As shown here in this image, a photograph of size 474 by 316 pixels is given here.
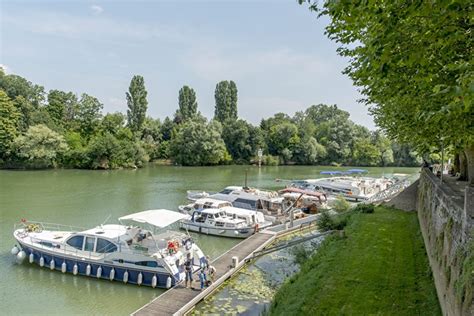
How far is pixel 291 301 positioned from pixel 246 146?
75127 millimetres

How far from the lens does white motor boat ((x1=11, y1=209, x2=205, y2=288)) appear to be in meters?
15.0

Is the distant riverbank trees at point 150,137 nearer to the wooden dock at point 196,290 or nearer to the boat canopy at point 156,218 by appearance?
the wooden dock at point 196,290

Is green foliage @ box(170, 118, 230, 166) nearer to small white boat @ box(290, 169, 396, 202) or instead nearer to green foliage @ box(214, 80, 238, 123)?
green foliage @ box(214, 80, 238, 123)

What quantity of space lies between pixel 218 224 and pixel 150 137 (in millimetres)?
66997

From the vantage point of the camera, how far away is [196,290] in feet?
45.4

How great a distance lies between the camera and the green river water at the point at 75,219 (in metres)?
13.9

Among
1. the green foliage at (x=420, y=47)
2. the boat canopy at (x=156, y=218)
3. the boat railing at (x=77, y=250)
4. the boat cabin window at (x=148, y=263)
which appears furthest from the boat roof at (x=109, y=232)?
the green foliage at (x=420, y=47)

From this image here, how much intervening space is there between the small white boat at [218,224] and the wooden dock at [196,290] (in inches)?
47.2

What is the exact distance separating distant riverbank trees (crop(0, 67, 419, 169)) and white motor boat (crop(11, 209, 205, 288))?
163 ft

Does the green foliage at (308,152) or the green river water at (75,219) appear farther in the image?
the green foliage at (308,152)

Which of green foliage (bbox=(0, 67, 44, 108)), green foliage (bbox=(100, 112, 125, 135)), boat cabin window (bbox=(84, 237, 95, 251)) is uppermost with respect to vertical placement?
green foliage (bbox=(0, 67, 44, 108))

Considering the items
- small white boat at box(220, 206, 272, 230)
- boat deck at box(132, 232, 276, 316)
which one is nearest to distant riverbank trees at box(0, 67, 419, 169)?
small white boat at box(220, 206, 272, 230)

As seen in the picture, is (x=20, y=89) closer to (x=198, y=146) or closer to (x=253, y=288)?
(x=198, y=146)

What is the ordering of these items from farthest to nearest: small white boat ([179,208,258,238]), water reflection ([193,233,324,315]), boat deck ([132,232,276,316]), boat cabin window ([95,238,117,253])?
small white boat ([179,208,258,238]) < boat cabin window ([95,238,117,253]) < water reflection ([193,233,324,315]) < boat deck ([132,232,276,316])
